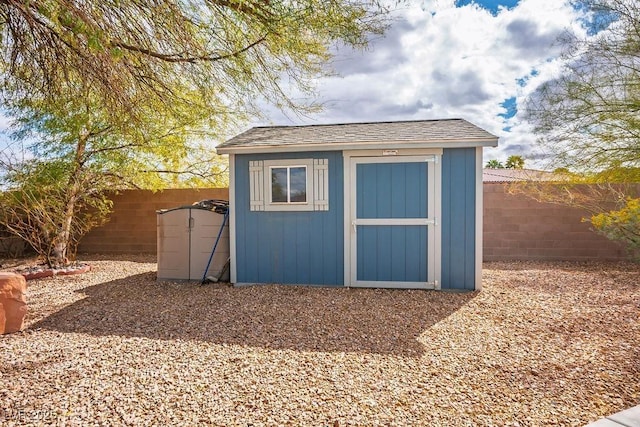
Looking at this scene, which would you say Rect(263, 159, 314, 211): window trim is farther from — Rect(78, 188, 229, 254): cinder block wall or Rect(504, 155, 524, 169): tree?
Rect(504, 155, 524, 169): tree

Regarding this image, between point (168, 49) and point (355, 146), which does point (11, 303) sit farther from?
point (355, 146)

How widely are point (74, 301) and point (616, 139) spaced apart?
28.9 ft

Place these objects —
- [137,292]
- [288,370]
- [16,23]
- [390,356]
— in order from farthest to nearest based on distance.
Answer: [137,292]
[16,23]
[390,356]
[288,370]

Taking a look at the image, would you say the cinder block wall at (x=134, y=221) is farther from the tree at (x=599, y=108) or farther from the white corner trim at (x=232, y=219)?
Answer: the tree at (x=599, y=108)

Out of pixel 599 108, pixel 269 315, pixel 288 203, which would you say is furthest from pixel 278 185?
pixel 599 108

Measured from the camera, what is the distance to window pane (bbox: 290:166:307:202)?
5766 mm

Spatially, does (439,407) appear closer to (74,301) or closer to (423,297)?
(423,297)

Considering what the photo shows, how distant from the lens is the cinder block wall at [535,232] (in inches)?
319

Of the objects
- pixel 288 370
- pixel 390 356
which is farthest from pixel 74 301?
pixel 390 356

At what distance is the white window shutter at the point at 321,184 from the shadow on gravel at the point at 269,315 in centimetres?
119

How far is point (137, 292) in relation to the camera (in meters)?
5.61

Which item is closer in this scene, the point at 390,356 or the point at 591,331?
the point at 390,356

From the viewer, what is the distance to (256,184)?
588 cm

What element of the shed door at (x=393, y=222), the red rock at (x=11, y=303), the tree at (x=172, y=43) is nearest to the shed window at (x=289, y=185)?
the shed door at (x=393, y=222)
